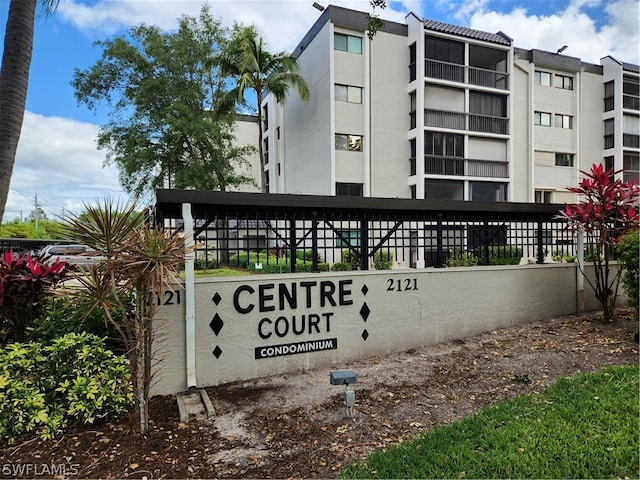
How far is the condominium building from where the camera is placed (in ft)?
65.5

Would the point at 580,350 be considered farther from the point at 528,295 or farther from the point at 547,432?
the point at 547,432

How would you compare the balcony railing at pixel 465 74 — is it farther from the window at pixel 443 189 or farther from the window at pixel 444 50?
the window at pixel 443 189

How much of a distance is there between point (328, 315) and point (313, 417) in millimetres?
1947

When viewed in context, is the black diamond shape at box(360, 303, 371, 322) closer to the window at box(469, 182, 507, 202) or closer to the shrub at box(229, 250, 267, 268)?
the shrub at box(229, 250, 267, 268)

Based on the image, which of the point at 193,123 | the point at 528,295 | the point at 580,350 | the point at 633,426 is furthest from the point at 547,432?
the point at 193,123

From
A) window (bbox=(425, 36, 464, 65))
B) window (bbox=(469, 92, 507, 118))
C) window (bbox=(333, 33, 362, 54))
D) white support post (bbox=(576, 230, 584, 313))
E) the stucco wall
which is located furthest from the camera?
window (bbox=(469, 92, 507, 118))

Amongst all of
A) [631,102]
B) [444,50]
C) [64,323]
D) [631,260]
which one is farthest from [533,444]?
[631,102]

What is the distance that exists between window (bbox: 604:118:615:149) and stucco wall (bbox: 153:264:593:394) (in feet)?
79.6

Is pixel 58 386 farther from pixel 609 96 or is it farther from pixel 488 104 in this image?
pixel 609 96

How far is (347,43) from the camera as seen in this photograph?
19672mm

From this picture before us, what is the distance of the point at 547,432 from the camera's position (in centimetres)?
339

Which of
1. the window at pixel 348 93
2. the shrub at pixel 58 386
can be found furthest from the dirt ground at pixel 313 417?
the window at pixel 348 93

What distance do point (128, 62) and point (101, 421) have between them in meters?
21.8

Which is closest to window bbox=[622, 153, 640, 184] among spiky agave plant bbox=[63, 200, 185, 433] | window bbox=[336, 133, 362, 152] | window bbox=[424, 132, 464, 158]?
window bbox=[424, 132, 464, 158]
